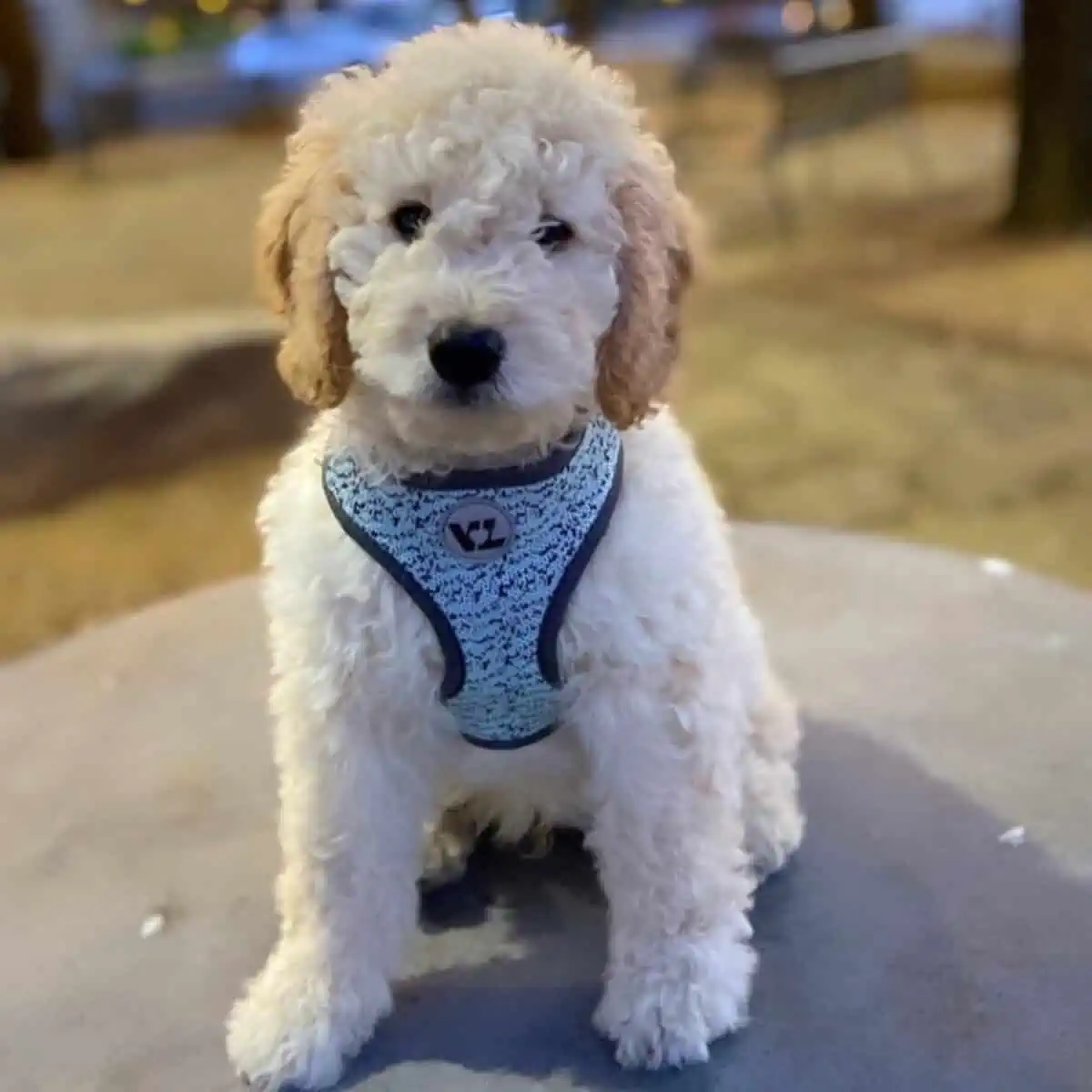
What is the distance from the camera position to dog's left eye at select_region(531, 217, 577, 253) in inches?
47.7

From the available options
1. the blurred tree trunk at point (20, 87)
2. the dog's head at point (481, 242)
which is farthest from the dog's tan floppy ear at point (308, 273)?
the blurred tree trunk at point (20, 87)

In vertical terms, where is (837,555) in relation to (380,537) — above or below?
below

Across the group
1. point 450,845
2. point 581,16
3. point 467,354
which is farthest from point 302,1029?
point 581,16

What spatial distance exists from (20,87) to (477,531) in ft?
21.3

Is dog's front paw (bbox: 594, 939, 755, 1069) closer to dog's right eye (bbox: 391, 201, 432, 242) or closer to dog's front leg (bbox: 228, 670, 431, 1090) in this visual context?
dog's front leg (bbox: 228, 670, 431, 1090)

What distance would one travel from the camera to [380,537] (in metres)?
1.33

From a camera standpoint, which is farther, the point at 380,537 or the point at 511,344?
the point at 380,537

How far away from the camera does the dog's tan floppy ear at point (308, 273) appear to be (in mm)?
1252

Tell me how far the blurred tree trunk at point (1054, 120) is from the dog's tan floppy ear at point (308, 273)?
399 centimetres

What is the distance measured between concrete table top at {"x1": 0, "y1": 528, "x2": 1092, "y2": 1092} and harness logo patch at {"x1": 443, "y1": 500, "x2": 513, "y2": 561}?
19.4 inches

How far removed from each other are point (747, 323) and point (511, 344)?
332 centimetres

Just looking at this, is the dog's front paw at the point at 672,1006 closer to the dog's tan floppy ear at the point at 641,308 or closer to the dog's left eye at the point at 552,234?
the dog's tan floppy ear at the point at 641,308

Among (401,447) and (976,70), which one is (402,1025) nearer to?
(401,447)

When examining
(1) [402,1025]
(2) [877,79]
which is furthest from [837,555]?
(2) [877,79]
